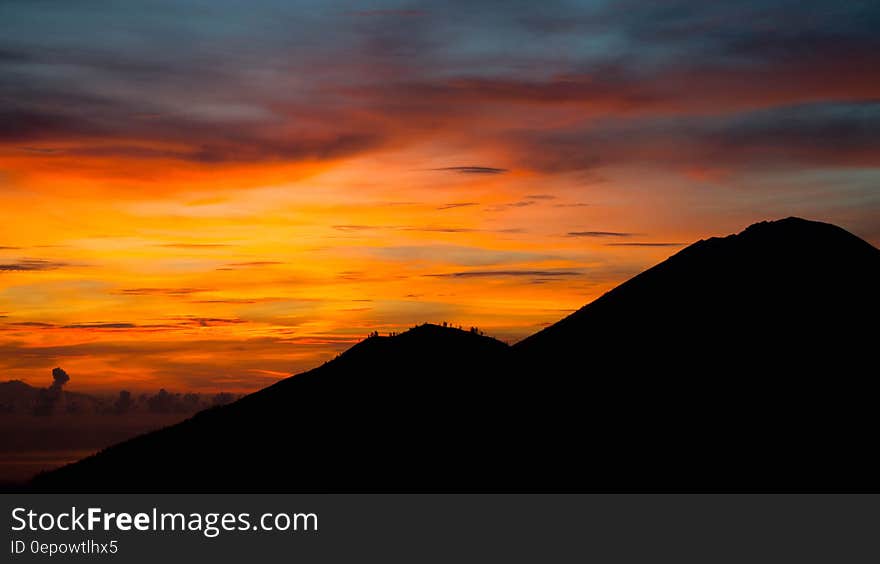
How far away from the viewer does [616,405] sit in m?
52.2

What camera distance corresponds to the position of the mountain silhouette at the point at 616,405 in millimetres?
46281

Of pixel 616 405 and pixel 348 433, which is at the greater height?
pixel 616 405

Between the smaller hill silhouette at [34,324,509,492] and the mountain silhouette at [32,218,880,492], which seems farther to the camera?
the smaller hill silhouette at [34,324,509,492]

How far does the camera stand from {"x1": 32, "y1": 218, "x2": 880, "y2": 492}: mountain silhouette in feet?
152

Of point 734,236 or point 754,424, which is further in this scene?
point 734,236

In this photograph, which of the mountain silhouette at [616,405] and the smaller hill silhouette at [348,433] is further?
the smaller hill silhouette at [348,433]

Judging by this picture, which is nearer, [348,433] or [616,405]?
[616,405]
